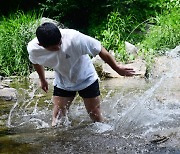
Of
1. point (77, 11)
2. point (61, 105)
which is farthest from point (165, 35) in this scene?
point (61, 105)

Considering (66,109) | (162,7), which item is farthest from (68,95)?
(162,7)

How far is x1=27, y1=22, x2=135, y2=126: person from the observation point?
12.4 ft

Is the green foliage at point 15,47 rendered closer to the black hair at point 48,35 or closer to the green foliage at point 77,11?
the green foliage at point 77,11

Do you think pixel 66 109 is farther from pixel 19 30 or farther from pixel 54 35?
pixel 19 30

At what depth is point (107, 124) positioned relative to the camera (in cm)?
452

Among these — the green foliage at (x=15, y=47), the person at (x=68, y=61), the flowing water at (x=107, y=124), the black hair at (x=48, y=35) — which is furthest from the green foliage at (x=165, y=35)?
the black hair at (x=48, y=35)

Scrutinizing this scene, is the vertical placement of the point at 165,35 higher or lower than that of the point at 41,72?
lower

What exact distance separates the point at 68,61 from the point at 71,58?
1.7 inches

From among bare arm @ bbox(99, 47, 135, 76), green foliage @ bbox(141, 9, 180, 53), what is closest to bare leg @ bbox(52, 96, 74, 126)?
bare arm @ bbox(99, 47, 135, 76)

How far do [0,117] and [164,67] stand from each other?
4.66 metres

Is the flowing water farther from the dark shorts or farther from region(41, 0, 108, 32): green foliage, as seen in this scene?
region(41, 0, 108, 32): green foliage

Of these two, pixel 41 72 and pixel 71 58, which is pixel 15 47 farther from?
pixel 71 58

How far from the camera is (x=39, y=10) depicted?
49.7ft

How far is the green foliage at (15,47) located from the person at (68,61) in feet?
17.6
